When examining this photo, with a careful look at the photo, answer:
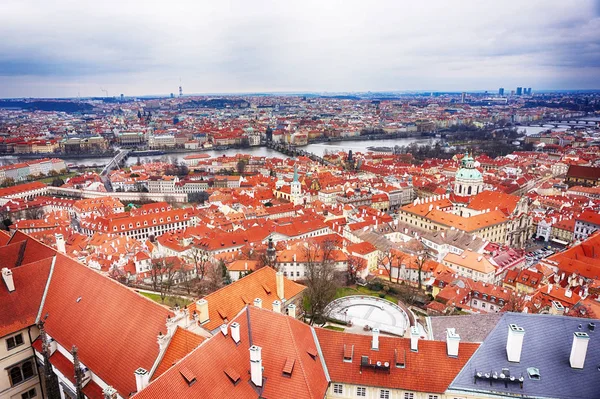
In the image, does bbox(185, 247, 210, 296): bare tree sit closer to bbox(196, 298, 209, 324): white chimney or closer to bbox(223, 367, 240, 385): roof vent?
bbox(196, 298, 209, 324): white chimney

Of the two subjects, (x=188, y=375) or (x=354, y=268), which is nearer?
(x=188, y=375)

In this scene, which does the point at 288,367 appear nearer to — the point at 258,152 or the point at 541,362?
the point at 541,362

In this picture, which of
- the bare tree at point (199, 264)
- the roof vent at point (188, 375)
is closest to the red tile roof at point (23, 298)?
the roof vent at point (188, 375)

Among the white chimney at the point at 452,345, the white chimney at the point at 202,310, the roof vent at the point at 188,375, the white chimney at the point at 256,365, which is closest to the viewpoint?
the roof vent at the point at 188,375

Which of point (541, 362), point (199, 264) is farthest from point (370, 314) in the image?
point (199, 264)

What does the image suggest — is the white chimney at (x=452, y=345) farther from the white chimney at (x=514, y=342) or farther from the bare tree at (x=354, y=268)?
the bare tree at (x=354, y=268)

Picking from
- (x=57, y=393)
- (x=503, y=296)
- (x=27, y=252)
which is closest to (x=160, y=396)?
(x=57, y=393)

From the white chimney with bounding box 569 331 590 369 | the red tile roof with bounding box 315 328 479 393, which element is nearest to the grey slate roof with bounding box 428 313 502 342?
the red tile roof with bounding box 315 328 479 393
